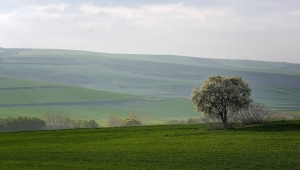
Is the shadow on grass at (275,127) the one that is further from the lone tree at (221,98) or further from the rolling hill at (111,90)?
the rolling hill at (111,90)

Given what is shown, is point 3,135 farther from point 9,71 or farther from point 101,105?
point 9,71

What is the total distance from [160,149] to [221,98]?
13.6 metres

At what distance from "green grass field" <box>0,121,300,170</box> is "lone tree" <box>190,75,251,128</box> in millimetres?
2385

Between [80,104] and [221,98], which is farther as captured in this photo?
[80,104]

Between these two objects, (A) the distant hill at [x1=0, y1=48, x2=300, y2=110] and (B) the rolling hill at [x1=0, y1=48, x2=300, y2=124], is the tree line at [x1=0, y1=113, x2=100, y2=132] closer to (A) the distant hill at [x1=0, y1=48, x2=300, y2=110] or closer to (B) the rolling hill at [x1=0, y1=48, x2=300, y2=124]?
(B) the rolling hill at [x1=0, y1=48, x2=300, y2=124]

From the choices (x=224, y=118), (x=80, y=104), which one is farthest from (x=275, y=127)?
(x=80, y=104)

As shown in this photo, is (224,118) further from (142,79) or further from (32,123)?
(142,79)

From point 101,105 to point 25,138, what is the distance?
78863 mm

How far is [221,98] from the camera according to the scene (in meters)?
39.3

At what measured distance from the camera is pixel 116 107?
11481 cm

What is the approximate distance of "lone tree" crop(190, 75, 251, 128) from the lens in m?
39.4

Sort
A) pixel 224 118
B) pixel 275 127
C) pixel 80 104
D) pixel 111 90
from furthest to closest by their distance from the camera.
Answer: pixel 111 90 < pixel 80 104 < pixel 224 118 < pixel 275 127

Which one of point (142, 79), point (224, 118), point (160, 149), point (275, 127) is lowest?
point (142, 79)

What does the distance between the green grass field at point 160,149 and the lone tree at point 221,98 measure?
7.82 ft
